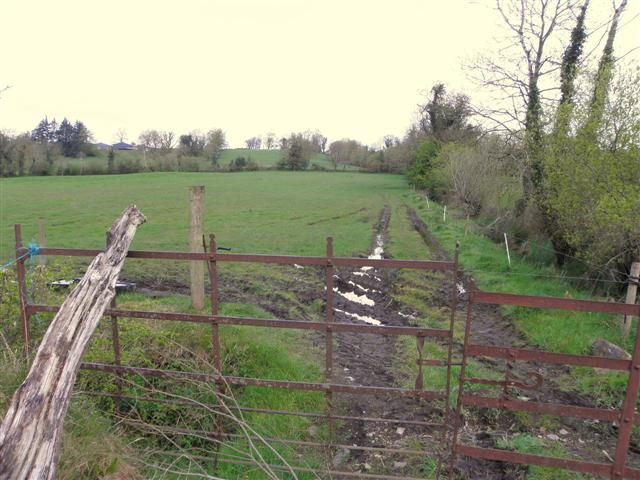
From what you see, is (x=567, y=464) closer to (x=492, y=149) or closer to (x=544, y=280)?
(x=544, y=280)

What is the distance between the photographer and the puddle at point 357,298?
1009 centimetres

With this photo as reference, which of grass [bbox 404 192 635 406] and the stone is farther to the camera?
the stone

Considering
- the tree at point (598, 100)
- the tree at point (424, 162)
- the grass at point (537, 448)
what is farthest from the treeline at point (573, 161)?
the tree at point (424, 162)

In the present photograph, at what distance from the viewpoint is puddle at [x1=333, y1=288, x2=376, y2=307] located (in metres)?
10.1

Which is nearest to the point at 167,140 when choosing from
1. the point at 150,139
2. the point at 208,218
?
the point at 150,139

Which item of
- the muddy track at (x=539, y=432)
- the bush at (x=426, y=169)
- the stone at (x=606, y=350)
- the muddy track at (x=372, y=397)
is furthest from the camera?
the bush at (x=426, y=169)

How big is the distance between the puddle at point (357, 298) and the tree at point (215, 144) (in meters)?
71.1

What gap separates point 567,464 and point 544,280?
924 cm

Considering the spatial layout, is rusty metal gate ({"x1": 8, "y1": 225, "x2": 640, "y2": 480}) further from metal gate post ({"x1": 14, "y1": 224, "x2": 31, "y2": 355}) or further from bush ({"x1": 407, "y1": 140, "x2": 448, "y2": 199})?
bush ({"x1": 407, "y1": 140, "x2": 448, "y2": 199})

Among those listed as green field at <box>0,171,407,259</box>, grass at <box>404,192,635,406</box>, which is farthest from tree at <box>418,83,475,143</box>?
grass at <box>404,192,635,406</box>

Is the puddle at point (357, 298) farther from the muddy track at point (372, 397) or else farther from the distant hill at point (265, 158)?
the distant hill at point (265, 158)

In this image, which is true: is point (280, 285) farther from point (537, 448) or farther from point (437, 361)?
point (437, 361)

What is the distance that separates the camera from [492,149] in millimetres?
18047

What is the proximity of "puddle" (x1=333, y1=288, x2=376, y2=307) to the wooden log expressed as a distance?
6.91 meters
